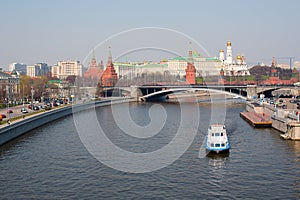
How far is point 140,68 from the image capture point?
275ft

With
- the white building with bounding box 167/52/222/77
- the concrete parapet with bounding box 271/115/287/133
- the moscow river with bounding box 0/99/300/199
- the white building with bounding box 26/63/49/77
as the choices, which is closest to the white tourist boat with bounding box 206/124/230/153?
the moscow river with bounding box 0/99/300/199

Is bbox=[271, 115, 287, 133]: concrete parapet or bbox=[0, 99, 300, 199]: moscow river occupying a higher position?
bbox=[271, 115, 287, 133]: concrete parapet

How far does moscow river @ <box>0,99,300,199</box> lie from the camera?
13367 mm

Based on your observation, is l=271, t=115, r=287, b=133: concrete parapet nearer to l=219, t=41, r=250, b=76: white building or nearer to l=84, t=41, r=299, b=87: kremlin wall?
l=84, t=41, r=299, b=87: kremlin wall

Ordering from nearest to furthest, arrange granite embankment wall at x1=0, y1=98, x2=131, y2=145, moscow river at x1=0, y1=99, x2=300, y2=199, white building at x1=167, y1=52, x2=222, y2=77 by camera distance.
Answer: moscow river at x1=0, y1=99, x2=300, y2=199 → granite embankment wall at x1=0, y1=98, x2=131, y2=145 → white building at x1=167, y1=52, x2=222, y2=77

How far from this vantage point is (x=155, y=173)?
15.7 meters

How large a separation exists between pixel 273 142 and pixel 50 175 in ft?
40.6

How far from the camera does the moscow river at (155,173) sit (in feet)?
43.9

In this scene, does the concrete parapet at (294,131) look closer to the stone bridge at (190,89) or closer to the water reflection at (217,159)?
the water reflection at (217,159)

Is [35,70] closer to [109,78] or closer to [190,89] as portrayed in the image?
[109,78]

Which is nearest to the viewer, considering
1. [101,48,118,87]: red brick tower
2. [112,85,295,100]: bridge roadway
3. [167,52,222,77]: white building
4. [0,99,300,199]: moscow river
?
[0,99,300,199]: moscow river

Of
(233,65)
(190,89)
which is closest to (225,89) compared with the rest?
(190,89)

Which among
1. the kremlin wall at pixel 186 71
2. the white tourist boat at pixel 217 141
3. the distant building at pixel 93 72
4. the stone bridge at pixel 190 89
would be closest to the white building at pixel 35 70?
the distant building at pixel 93 72

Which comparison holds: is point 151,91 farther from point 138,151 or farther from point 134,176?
point 134,176
